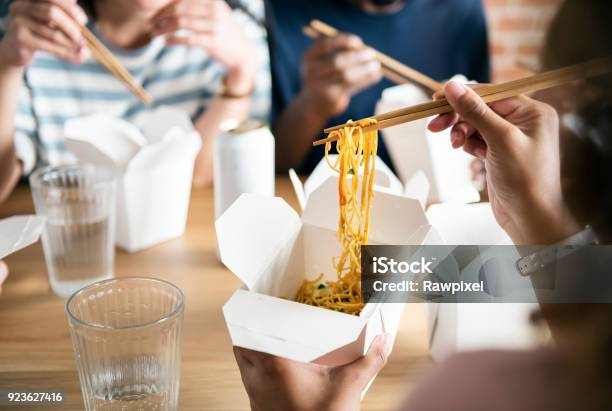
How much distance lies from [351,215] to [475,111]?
216 mm

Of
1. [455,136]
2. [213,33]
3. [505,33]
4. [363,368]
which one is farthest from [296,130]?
[505,33]

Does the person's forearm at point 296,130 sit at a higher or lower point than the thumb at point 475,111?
lower

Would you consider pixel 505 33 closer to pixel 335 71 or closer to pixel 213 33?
pixel 335 71

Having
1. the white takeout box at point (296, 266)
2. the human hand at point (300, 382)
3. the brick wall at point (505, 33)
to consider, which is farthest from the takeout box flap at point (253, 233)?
the brick wall at point (505, 33)

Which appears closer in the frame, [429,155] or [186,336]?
[186,336]

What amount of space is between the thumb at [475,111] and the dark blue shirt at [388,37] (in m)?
1.15

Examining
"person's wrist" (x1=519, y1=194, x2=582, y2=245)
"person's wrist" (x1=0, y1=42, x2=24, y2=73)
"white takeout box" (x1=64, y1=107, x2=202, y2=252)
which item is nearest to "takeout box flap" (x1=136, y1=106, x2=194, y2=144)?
"white takeout box" (x1=64, y1=107, x2=202, y2=252)

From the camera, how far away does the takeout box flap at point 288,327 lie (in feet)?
2.08

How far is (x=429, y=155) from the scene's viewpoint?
1.25 m

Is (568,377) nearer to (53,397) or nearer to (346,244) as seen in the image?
(346,244)

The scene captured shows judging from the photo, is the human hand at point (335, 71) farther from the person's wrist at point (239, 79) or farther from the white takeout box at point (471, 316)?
the white takeout box at point (471, 316)

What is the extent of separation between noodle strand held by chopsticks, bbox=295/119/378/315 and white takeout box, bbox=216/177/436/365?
1.1 inches

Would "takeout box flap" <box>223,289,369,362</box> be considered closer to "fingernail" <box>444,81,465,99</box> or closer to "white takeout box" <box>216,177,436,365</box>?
"white takeout box" <box>216,177,436,365</box>

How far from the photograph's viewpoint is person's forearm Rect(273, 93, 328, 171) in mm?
1728
